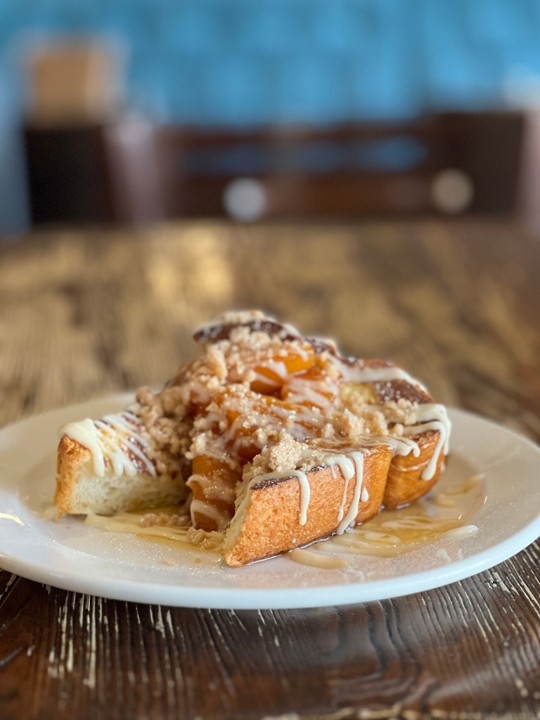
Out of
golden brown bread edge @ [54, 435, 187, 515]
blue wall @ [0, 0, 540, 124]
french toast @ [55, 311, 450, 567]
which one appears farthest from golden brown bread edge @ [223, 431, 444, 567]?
blue wall @ [0, 0, 540, 124]

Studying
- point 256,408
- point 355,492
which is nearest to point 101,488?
point 256,408

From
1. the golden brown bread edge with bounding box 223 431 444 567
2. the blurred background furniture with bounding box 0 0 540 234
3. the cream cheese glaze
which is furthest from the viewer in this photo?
the blurred background furniture with bounding box 0 0 540 234

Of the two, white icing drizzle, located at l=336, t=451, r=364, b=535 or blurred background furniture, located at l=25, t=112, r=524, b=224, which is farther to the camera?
blurred background furniture, located at l=25, t=112, r=524, b=224

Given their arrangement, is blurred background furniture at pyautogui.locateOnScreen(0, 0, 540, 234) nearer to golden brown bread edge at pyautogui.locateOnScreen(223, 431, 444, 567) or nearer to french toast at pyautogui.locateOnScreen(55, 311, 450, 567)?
french toast at pyautogui.locateOnScreen(55, 311, 450, 567)

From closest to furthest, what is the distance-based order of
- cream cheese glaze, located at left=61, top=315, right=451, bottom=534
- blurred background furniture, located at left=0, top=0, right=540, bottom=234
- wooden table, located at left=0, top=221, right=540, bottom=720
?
1. wooden table, located at left=0, top=221, right=540, bottom=720
2. cream cheese glaze, located at left=61, top=315, right=451, bottom=534
3. blurred background furniture, located at left=0, top=0, right=540, bottom=234

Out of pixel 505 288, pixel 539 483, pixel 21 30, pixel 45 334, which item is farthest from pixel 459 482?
pixel 21 30

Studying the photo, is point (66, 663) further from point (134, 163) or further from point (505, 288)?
point (134, 163)
